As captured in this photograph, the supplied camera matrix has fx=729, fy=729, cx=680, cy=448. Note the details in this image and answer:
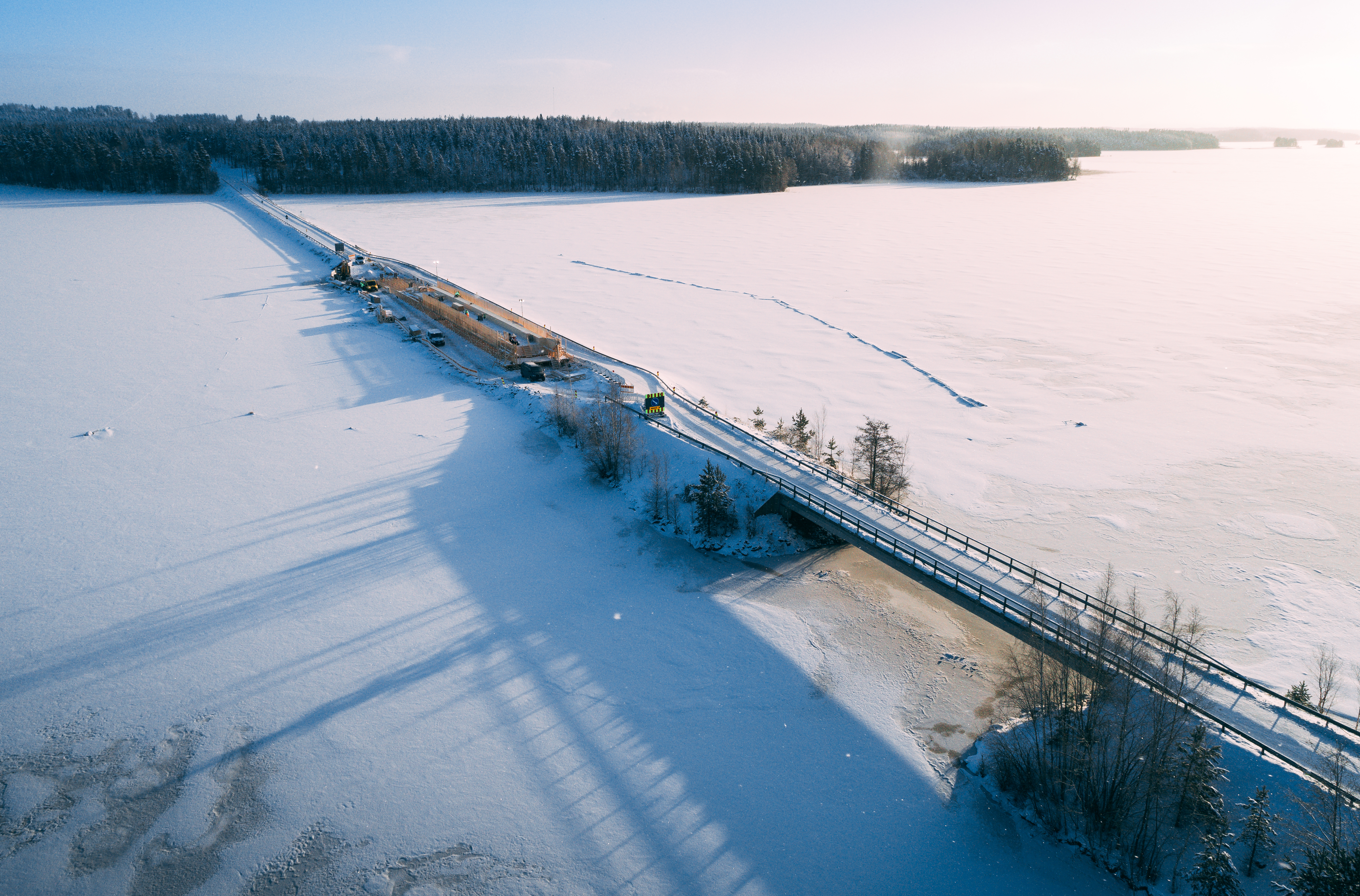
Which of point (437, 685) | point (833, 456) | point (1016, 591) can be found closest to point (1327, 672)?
point (1016, 591)

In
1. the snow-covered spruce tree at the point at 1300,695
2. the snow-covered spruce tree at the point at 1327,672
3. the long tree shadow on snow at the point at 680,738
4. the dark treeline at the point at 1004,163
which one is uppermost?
the dark treeline at the point at 1004,163

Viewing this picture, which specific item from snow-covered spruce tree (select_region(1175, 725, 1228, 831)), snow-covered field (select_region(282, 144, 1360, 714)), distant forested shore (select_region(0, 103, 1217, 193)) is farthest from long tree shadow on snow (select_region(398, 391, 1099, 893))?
distant forested shore (select_region(0, 103, 1217, 193))

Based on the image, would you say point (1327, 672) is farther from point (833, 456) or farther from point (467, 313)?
point (467, 313)

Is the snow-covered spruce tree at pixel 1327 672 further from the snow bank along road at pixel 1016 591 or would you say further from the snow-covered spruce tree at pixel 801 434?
the snow-covered spruce tree at pixel 801 434

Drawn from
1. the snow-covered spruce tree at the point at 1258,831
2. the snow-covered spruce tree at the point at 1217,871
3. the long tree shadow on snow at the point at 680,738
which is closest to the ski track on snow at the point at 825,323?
the long tree shadow on snow at the point at 680,738

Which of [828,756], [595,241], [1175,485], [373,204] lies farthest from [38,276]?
[1175,485]
